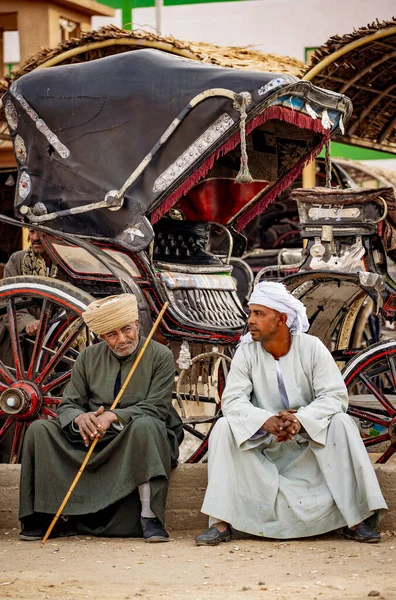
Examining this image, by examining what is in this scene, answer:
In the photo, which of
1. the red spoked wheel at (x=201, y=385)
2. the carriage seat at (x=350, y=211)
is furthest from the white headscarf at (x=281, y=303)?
the red spoked wheel at (x=201, y=385)

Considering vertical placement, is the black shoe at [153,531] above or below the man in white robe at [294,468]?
below

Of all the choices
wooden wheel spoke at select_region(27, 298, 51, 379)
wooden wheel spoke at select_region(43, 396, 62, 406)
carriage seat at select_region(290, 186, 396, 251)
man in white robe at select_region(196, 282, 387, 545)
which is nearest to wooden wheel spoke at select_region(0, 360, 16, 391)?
wooden wheel spoke at select_region(27, 298, 51, 379)

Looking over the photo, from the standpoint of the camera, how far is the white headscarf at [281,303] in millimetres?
6328

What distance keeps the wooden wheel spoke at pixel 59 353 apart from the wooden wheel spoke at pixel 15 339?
0.12 metres

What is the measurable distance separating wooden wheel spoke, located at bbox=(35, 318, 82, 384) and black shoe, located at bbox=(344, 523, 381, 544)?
2.07m

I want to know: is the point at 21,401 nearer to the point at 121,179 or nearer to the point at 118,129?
the point at 121,179

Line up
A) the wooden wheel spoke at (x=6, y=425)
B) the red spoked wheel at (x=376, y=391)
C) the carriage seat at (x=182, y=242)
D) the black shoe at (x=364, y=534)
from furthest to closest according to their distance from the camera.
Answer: the carriage seat at (x=182, y=242) → the wooden wheel spoke at (x=6, y=425) → the red spoked wheel at (x=376, y=391) → the black shoe at (x=364, y=534)

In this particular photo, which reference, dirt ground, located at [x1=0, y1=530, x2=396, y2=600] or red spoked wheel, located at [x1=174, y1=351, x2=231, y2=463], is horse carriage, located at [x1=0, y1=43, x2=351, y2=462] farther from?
dirt ground, located at [x1=0, y1=530, x2=396, y2=600]

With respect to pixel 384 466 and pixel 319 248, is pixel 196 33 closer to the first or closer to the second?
pixel 319 248

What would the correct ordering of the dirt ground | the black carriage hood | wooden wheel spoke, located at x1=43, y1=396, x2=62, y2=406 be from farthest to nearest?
the black carriage hood < wooden wheel spoke, located at x1=43, y1=396, x2=62, y2=406 < the dirt ground

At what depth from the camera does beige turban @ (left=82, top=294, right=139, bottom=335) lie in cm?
637

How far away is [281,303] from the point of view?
633cm

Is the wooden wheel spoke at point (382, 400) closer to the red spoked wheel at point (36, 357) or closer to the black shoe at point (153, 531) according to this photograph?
the black shoe at point (153, 531)

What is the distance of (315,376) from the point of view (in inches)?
246
